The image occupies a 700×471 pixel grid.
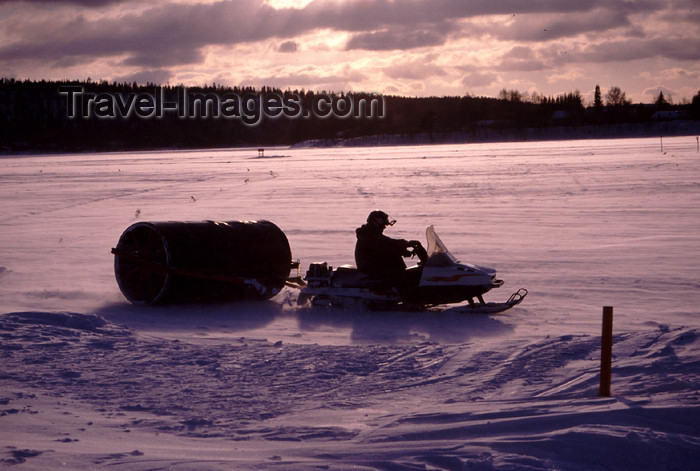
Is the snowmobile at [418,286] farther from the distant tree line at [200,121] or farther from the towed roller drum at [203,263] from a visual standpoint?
the distant tree line at [200,121]

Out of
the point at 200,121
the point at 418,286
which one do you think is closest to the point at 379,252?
the point at 418,286

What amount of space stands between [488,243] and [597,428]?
9388 millimetres

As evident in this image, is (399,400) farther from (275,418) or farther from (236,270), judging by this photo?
(236,270)

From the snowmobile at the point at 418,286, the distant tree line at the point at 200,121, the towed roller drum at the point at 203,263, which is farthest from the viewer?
the distant tree line at the point at 200,121

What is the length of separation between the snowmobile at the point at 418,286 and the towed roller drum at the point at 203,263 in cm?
68

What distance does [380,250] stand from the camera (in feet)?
30.0

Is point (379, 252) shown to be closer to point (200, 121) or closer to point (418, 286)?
point (418, 286)

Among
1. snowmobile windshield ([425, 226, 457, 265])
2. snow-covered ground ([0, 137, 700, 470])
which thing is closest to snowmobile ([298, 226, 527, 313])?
snowmobile windshield ([425, 226, 457, 265])

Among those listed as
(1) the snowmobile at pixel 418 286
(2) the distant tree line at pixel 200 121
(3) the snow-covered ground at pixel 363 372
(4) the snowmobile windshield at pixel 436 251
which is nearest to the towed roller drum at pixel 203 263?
(3) the snow-covered ground at pixel 363 372

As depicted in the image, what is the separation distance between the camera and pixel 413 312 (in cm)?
937

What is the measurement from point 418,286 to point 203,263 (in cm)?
254

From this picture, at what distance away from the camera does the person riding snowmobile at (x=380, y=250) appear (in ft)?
29.9

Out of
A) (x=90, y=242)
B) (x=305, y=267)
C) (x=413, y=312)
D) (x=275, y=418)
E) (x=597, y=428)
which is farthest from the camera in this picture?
(x=90, y=242)

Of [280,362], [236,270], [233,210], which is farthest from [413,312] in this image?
[233,210]
